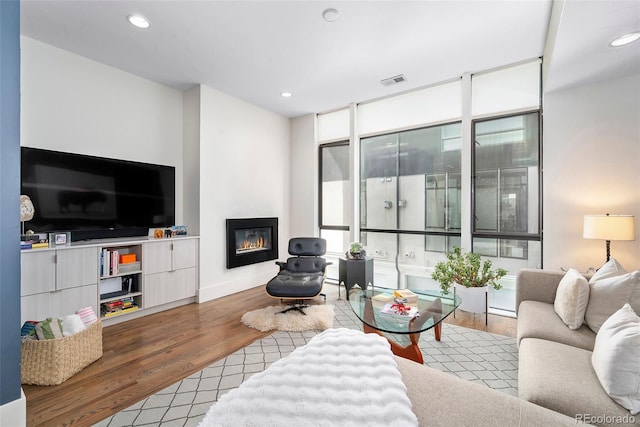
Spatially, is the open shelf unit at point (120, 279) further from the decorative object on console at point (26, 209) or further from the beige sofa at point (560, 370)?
the beige sofa at point (560, 370)

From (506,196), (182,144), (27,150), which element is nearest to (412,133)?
(506,196)

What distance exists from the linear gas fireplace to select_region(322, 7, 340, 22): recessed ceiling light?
283cm

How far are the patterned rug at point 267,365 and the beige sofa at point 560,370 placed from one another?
429 mm

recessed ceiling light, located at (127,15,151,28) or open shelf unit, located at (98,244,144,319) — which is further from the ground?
Result: recessed ceiling light, located at (127,15,151,28)

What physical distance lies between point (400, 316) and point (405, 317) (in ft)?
0.14

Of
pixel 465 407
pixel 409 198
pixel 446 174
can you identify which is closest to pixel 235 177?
pixel 409 198

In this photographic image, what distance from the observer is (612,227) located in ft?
7.97

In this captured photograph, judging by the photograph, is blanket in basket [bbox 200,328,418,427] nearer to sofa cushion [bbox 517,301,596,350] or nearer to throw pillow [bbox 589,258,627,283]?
sofa cushion [bbox 517,301,596,350]

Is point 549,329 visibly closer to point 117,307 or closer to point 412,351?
point 412,351

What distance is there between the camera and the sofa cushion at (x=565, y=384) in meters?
1.10

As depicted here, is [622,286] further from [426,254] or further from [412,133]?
[412,133]

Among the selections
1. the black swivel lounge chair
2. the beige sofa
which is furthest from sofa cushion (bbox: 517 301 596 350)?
the black swivel lounge chair

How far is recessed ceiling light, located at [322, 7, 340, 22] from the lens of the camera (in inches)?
93.0

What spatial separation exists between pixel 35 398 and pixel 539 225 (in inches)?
188
